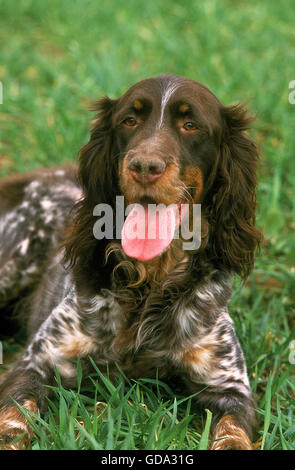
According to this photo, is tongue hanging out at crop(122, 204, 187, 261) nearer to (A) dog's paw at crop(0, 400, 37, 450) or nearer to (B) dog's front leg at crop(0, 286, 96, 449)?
(B) dog's front leg at crop(0, 286, 96, 449)

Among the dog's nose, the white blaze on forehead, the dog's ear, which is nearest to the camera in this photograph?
the dog's nose

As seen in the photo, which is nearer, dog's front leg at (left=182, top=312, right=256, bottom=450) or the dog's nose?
the dog's nose

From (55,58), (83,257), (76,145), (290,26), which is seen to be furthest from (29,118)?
(290,26)

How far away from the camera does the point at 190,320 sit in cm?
308

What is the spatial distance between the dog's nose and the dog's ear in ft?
1.35

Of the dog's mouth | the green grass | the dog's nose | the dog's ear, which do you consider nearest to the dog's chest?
the green grass

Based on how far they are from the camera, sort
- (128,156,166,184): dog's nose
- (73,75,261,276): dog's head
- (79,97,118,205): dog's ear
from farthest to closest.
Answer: (79,97,118,205): dog's ear → (73,75,261,276): dog's head → (128,156,166,184): dog's nose

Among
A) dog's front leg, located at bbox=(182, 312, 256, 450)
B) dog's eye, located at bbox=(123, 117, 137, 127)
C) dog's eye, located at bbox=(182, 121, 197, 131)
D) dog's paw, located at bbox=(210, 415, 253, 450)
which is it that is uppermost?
dog's eye, located at bbox=(123, 117, 137, 127)

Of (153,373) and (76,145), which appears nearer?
(153,373)

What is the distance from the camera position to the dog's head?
2797 mm

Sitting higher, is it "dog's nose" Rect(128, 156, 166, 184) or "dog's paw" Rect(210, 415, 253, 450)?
"dog's nose" Rect(128, 156, 166, 184)

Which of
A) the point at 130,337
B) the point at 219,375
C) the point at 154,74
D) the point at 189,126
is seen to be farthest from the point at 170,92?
the point at 154,74

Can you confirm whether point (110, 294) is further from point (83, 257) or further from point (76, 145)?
point (76, 145)
